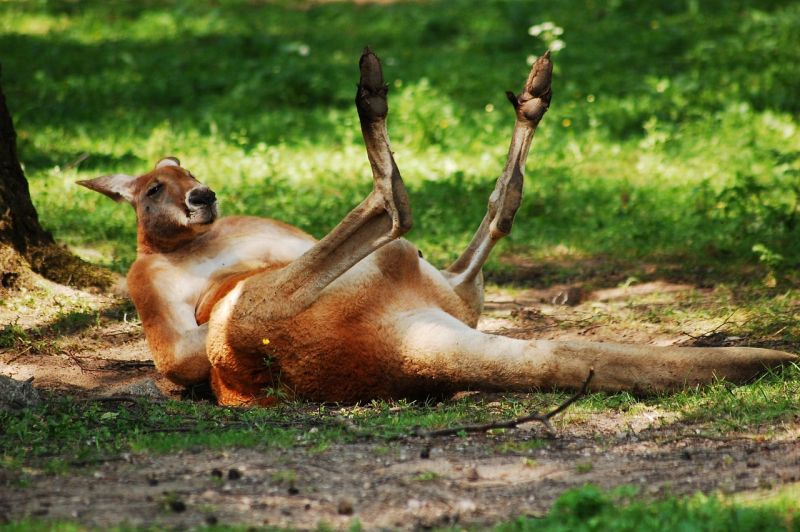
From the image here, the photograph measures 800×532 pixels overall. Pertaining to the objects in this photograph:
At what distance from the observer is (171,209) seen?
18.1 ft

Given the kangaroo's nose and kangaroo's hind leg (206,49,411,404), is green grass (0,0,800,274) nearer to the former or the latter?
the kangaroo's nose

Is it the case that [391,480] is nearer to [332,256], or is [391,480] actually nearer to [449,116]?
[332,256]

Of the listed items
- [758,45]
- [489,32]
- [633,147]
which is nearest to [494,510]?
[633,147]

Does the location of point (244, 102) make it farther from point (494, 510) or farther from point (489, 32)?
point (494, 510)

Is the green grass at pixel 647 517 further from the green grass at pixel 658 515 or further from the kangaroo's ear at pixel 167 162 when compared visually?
the kangaroo's ear at pixel 167 162

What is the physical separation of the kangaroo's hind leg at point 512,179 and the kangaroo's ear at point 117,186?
1.60 meters

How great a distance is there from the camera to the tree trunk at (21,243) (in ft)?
20.6

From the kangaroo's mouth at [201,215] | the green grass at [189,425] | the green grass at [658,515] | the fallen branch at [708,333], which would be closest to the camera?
the green grass at [658,515]

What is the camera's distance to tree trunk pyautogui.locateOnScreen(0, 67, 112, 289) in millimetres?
6277

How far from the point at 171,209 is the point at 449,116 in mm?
4597

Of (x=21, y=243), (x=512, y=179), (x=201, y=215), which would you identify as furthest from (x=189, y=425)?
(x=21, y=243)

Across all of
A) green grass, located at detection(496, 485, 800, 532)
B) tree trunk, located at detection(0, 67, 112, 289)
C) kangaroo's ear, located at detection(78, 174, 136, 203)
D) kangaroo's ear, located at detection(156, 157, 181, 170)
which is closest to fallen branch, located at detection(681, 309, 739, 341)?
green grass, located at detection(496, 485, 800, 532)

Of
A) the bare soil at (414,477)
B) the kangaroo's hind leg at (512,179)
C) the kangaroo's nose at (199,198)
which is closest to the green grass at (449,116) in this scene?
the kangaroo's nose at (199,198)

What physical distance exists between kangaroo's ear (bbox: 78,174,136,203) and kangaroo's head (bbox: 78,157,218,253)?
6 centimetres
